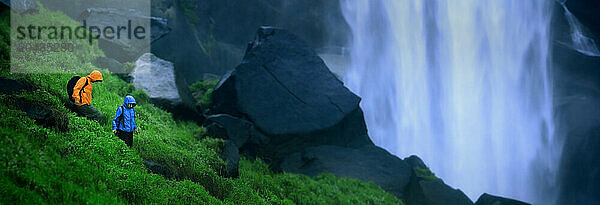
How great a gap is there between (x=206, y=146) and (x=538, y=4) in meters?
25.1

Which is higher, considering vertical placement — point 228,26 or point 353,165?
Result: point 228,26

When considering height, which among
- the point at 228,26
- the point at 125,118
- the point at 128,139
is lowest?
the point at 128,139

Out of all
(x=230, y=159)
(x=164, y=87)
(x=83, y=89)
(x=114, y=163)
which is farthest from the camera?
(x=164, y=87)

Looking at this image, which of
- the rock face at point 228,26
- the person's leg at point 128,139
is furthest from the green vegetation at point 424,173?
the person's leg at point 128,139

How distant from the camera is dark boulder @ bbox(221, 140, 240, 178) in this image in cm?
946

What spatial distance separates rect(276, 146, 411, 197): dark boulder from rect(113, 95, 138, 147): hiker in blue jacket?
6332 millimetres

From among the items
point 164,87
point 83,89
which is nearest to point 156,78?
point 164,87

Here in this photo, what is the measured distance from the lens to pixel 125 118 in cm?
734

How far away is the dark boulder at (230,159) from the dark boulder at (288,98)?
3.07 meters

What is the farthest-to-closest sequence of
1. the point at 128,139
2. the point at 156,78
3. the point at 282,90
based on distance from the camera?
the point at 282,90 < the point at 156,78 < the point at 128,139

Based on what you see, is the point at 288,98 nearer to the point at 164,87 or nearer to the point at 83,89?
the point at 164,87

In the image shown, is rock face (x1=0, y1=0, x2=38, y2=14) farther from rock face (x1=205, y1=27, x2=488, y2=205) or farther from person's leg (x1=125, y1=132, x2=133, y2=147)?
person's leg (x1=125, y1=132, x2=133, y2=147)

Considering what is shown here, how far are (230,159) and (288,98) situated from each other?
4.89 metres

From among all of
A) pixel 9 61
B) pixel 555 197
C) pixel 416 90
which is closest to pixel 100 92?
pixel 9 61
